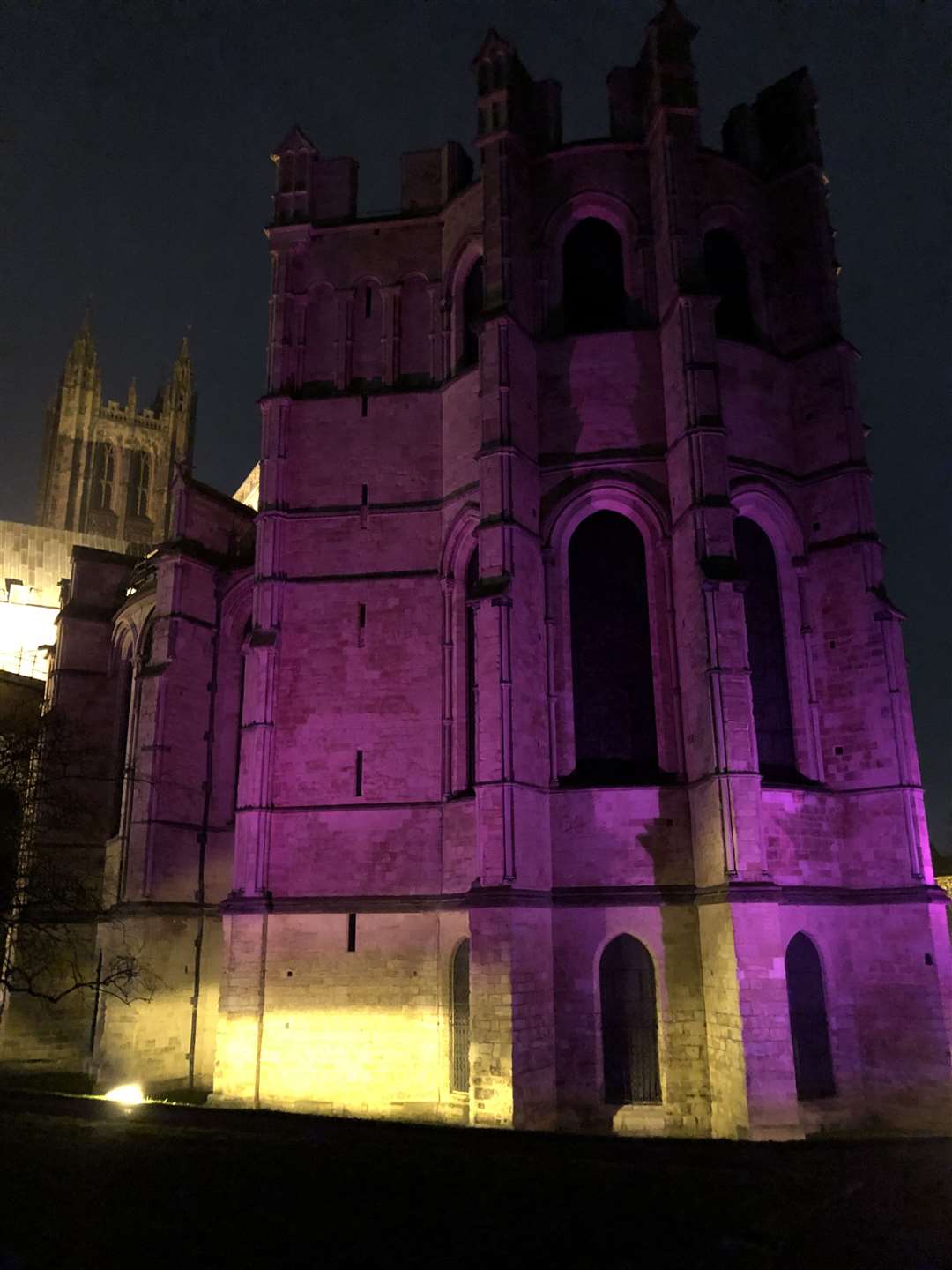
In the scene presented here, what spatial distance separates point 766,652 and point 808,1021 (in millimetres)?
6264

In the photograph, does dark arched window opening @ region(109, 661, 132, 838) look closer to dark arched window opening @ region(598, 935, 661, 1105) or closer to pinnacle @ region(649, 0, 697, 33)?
dark arched window opening @ region(598, 935, 661, 1105)

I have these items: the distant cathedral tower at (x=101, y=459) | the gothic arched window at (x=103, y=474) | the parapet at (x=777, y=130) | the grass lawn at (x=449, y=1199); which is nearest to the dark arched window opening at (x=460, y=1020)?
the grass lawn at (x=449, y=1199)

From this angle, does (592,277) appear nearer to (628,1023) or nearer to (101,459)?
(628,1023)

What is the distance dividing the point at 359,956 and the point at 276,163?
1759cm

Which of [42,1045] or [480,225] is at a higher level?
[480,225]

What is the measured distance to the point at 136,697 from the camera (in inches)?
939

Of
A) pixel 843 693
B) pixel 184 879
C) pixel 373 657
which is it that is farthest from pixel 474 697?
pixel 184 879

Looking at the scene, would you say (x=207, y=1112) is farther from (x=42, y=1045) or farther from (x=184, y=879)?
(x=42, y=1045)

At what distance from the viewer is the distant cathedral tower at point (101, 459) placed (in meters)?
56.9

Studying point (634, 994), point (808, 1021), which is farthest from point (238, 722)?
point (808, 1021)

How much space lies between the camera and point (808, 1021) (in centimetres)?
1587

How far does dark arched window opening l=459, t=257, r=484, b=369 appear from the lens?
66.5 ft

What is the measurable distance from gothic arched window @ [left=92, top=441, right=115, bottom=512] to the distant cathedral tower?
51 millimetres

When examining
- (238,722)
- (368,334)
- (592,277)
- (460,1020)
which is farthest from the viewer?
(238,722)
